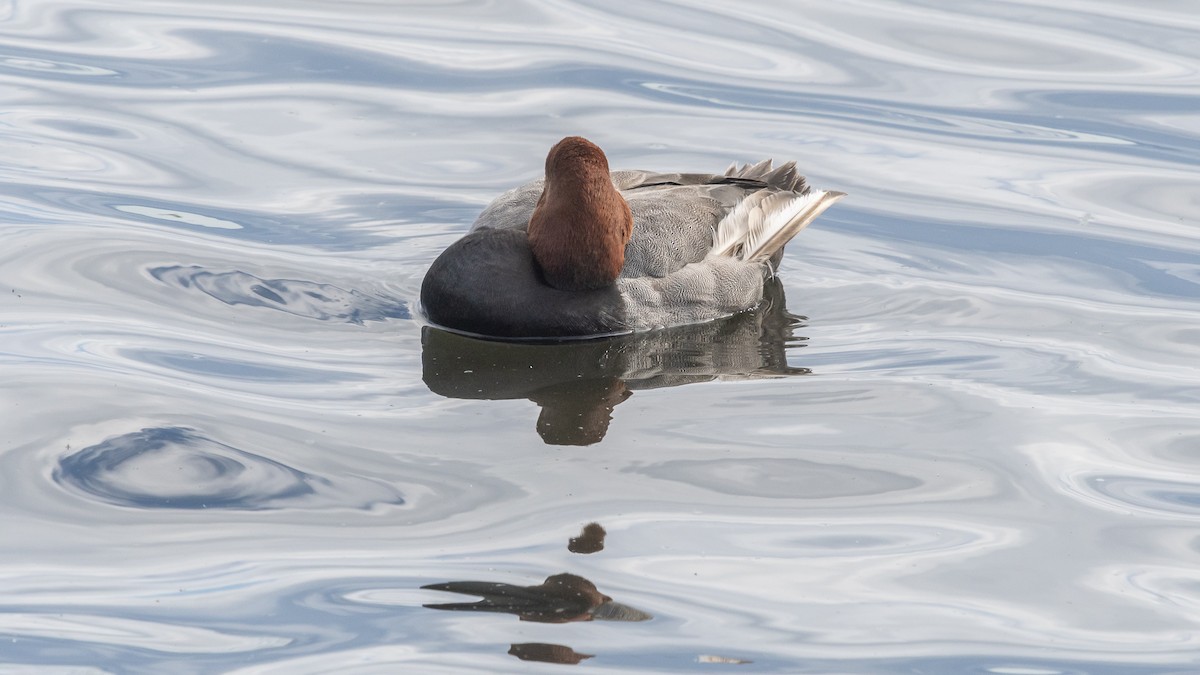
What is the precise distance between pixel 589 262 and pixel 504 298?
0.56 m

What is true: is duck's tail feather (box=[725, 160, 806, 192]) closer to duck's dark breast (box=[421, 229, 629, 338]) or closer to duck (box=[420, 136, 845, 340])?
duck (box=[420, 136, 845, 340])

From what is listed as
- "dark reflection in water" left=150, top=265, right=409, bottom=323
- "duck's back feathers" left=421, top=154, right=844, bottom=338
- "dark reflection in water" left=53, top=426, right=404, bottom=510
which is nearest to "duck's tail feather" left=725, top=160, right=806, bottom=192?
"duck's back feathers" left=421, top=154, right=844, bottom=338

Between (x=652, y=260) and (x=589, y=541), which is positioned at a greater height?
(x=652, y=260)

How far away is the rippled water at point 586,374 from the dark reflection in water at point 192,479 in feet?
0.06

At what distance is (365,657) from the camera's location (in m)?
6.12

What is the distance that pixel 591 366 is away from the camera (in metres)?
9.18

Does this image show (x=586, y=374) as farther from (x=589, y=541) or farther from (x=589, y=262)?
(x=589, y=541)

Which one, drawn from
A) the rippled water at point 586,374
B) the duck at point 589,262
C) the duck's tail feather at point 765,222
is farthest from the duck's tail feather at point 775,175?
the duck at point 589,262

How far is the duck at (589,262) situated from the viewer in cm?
948

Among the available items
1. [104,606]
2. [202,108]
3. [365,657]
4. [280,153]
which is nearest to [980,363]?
[365,657]

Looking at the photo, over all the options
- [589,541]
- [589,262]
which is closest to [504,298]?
[589,262]

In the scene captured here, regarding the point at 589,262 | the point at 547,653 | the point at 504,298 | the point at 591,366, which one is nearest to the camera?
the point at 547,653

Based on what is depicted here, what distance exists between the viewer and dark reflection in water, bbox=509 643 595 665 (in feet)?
19.9

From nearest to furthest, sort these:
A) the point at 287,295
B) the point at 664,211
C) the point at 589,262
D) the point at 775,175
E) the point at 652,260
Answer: the point at 589,262
the point at 287,295
the point at 652,260
the point at 664,211
the point at 775,175
